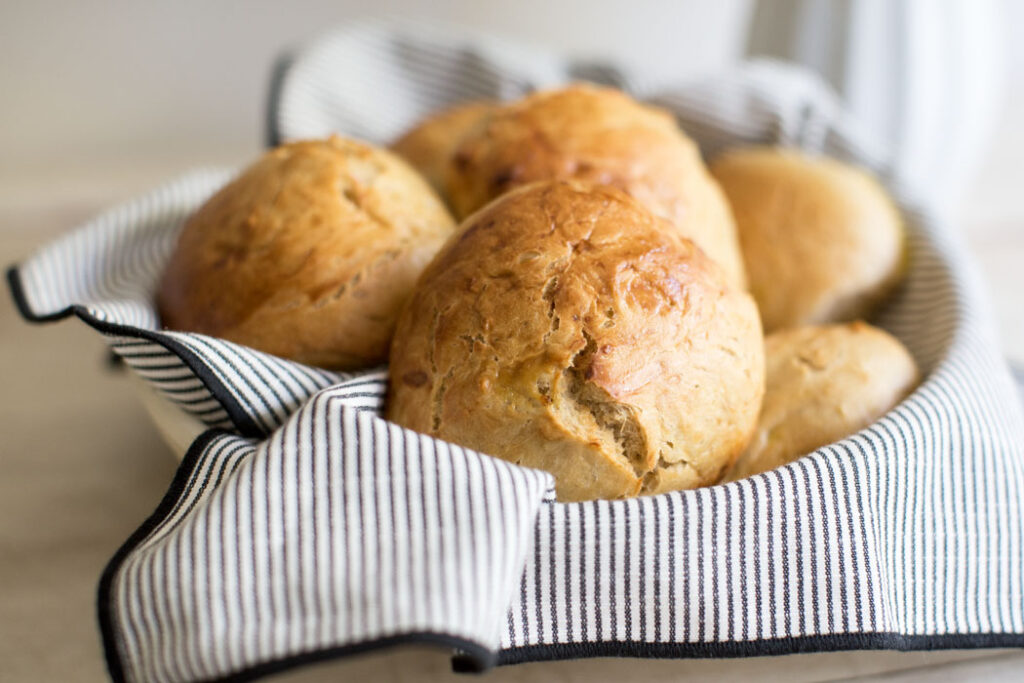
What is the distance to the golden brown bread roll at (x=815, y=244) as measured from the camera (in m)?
0.92

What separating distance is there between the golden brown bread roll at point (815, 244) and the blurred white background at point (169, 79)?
0.45 meters

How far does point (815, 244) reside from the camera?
934 millimetres

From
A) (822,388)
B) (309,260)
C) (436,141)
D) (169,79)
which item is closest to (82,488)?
(309,260)

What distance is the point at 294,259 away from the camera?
729 mm

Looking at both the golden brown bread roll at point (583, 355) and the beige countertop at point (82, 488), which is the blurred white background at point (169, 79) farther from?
the golden brown bread roll at point (583, 355)

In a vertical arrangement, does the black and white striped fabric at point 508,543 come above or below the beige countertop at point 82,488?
above

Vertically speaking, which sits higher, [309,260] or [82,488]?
[309,260]

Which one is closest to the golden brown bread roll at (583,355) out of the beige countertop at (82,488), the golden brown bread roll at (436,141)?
the beige countertop at (82,488)

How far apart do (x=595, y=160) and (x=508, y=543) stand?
42 centimetres

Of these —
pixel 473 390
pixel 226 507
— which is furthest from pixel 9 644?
pixel 473 390

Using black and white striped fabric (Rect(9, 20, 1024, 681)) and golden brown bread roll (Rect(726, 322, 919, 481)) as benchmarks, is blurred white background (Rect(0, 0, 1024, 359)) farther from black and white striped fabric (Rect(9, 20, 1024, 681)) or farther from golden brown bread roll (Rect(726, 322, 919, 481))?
black and white striped fabric (Rect(9, 20, 1024, 681))

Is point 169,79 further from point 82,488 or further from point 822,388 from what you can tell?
point 822,388

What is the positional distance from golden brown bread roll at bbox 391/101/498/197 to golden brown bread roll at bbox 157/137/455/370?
0.53ft

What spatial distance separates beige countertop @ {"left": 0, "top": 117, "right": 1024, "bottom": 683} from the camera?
66 cm
